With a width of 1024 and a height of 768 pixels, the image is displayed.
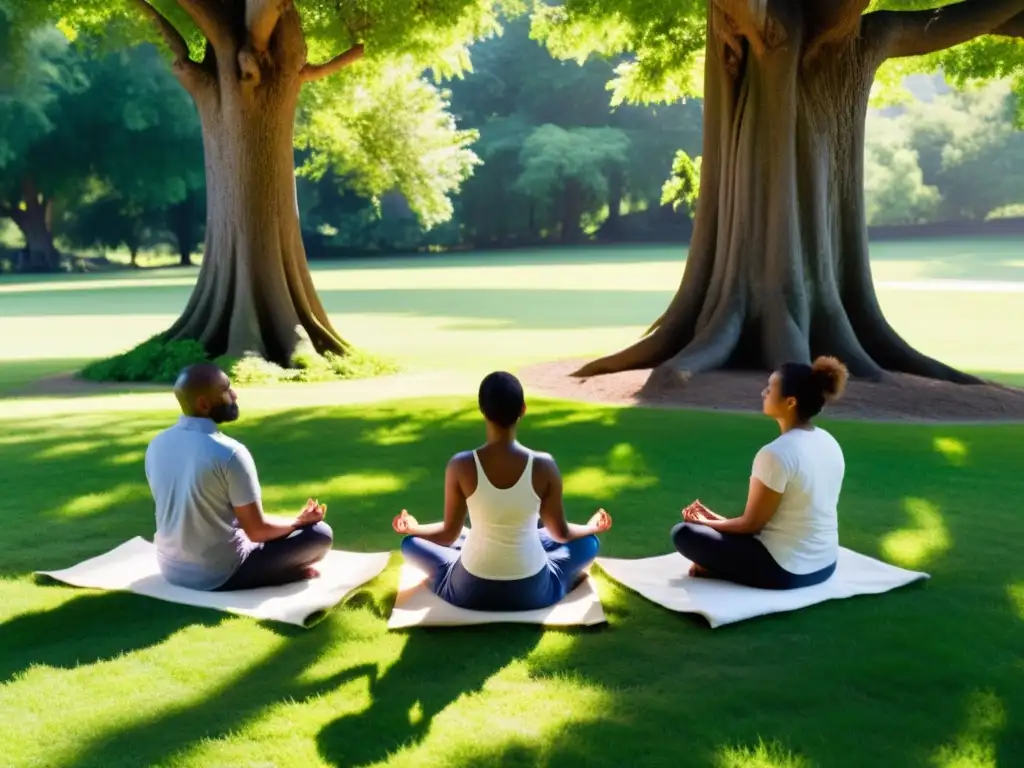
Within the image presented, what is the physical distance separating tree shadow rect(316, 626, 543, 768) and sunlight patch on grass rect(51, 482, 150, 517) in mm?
3319

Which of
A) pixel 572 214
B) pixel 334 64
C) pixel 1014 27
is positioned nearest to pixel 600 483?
pixel 1014 27

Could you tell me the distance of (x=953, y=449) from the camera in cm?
897

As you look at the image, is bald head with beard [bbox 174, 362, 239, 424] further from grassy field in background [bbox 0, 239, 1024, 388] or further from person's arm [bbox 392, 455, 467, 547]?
grassy field in background [bbox 0, 239, 1024, 388]

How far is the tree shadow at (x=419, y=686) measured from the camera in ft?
12.0

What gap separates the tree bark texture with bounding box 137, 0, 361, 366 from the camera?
1448cm

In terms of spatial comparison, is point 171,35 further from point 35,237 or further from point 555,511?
point 35,237

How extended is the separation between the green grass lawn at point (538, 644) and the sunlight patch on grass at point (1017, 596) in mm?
18

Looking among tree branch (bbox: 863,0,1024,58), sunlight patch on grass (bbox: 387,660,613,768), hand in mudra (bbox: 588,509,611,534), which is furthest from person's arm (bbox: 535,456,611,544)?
tree branch (bbox: 863,0,1024,58)

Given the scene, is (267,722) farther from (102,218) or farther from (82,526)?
(102,218)

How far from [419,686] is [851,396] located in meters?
8.03

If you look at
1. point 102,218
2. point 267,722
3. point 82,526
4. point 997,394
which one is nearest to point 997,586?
point 267,722

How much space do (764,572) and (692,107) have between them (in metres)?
63.0

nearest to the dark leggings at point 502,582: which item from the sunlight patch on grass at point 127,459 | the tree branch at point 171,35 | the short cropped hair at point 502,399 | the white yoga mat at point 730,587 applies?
the white yoga mat at point 730,587

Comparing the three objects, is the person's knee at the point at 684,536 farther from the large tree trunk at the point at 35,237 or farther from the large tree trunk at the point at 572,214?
the large tree trunk at the point at 572,214
